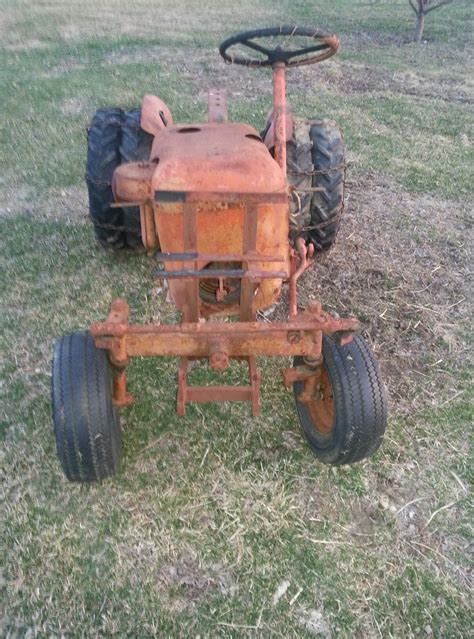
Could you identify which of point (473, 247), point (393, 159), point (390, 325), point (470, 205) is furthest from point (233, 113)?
point (390, 325)

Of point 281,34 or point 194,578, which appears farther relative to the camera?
point 281,34

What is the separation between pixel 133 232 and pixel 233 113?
4006 mm

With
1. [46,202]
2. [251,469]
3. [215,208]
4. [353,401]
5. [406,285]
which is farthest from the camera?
[46,202]

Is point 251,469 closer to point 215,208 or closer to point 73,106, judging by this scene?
point 215,208

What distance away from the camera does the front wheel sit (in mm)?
2584

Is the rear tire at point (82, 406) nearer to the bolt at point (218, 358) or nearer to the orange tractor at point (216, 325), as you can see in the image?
the orange tractor at point (216, 325)

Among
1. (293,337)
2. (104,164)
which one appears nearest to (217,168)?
(293,337)

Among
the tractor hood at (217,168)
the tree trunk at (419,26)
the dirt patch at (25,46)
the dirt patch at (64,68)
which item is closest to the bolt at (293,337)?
the tractor hood at (217,168)

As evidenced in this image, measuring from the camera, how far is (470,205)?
554 cm

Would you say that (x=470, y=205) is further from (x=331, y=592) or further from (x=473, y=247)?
(x=331, y=592)

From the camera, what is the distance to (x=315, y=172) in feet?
12.2

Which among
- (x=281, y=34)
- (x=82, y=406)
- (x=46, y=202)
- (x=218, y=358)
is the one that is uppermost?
(x=281, y=34)

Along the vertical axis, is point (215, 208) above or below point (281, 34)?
below

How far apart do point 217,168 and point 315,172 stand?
1.39 metres
